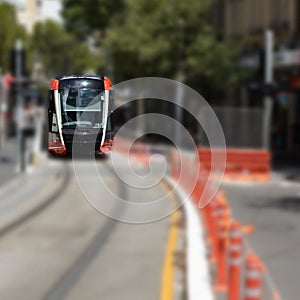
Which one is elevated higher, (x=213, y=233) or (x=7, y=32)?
(x=7, y=32)

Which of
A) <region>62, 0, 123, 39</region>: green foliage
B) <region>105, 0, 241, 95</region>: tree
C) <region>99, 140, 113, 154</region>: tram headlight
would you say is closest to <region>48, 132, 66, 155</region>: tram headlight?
<region>99, 140, 113, 154</region>: tram headlight

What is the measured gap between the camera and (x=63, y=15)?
3.74 m

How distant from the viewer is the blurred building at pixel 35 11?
143 inches

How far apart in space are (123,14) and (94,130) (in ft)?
4.92

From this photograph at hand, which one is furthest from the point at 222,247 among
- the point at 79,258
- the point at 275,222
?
the point at 275,222

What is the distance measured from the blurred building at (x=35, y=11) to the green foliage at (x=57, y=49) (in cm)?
4

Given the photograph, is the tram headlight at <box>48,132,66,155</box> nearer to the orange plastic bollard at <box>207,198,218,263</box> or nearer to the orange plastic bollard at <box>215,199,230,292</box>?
the orange plastic bollard at <box>215,199,230,292</box>

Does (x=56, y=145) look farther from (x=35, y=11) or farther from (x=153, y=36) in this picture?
(x=153, y=36)

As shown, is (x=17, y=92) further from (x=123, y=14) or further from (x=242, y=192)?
(x=242, y=192)

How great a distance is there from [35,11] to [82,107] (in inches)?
44.2

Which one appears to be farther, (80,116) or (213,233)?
(213,233)

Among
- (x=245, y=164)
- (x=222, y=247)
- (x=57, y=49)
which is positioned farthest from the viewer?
(x=245, y=164)

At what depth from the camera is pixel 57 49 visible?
4008 millimetres

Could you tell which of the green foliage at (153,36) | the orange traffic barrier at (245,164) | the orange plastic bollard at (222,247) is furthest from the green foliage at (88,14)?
the orange traffic barrier at (245,164)
